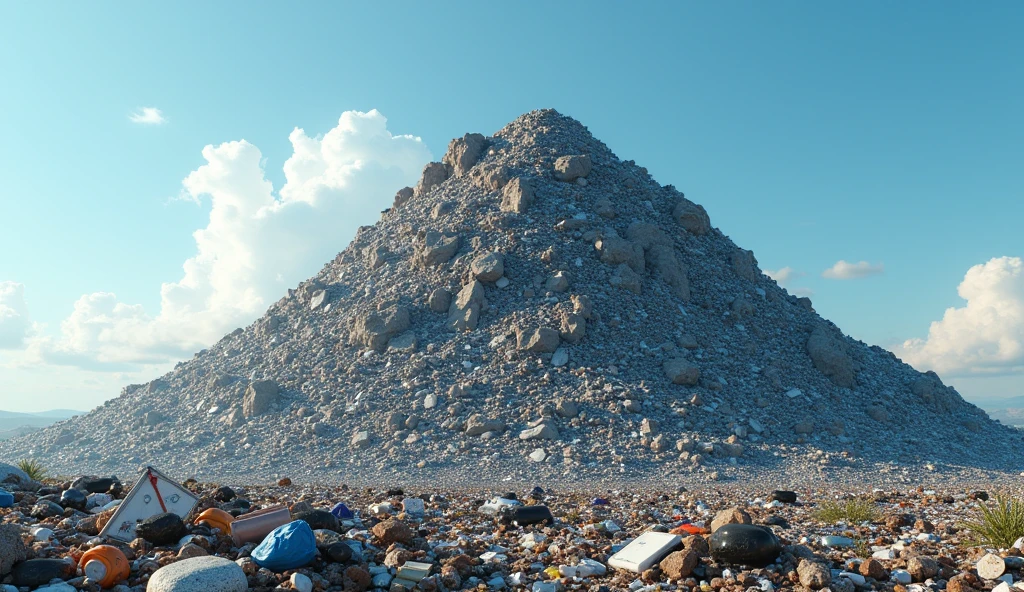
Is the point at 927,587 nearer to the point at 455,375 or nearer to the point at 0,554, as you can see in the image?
the point at 0,554

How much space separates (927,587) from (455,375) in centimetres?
1634

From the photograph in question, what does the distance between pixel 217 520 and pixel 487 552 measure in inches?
131

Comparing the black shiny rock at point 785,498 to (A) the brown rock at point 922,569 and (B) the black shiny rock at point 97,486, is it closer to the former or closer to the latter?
A: (A) the brown rock at point 922,569

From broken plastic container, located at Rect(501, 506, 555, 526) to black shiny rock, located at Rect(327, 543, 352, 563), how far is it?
3172 millimetres

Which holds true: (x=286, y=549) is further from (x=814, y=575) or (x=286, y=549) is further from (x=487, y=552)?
(x=814, y=575)

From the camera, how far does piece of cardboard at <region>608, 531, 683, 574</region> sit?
6934 mm

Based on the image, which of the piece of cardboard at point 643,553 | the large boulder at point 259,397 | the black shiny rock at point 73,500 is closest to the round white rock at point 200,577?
the piece of cardboard at point 643,553

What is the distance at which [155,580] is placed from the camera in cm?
571

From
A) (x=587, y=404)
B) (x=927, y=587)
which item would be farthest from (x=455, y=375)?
(x=927, y=587)

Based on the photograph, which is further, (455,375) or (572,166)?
(572,166)

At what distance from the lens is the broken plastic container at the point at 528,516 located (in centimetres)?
947

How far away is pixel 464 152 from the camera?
3212cm

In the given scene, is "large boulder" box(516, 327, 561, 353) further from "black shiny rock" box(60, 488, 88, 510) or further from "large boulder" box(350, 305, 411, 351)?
"black shiny rock" box(60, 488, 88, 510)

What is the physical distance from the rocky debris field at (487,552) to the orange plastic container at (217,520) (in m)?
0.02
